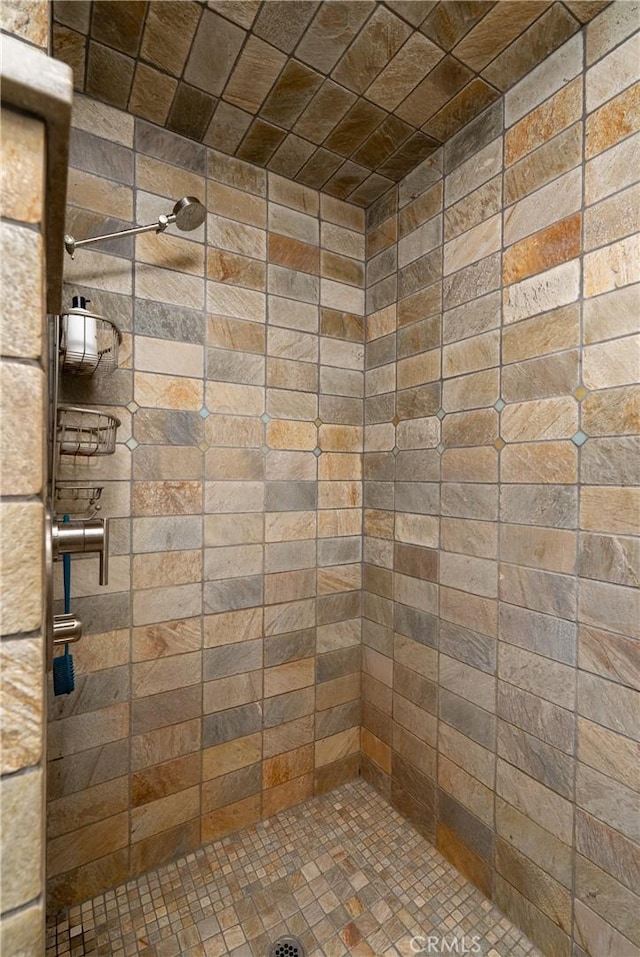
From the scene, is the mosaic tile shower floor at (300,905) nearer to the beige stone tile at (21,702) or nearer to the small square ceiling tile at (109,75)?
the beige stone tile at (21,702)

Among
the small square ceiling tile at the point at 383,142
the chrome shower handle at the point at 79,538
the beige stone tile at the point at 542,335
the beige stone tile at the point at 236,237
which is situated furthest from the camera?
the beige stone tile at the point at 236,237

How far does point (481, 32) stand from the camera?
93 centimetres

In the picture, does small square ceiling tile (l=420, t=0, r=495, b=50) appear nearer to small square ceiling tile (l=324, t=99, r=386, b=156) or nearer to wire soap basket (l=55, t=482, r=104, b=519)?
small square ceiling tile (l=324, t=99, r=386, b=156)

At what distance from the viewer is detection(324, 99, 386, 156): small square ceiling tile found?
1126 millimetres

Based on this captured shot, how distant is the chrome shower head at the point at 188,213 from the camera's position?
1045mm

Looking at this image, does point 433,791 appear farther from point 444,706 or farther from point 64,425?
point 64,425

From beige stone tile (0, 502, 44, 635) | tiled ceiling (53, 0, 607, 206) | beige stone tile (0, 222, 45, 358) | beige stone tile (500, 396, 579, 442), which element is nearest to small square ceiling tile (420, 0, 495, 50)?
tiled ceiling (53, 0, 607, 206)

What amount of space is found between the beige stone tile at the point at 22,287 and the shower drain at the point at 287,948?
1.34 meters

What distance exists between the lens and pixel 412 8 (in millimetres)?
886

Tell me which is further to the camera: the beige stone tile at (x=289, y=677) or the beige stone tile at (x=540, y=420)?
the beige stone tile at (x=289, y=677)

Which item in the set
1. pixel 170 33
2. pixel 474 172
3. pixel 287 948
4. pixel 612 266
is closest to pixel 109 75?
pixel 170 33

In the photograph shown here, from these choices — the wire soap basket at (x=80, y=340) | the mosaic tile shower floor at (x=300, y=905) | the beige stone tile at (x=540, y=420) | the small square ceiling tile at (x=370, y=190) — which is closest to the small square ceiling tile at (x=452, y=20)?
the small square ceiling tile at (x=370, y=190)

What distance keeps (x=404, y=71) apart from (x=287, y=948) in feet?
6.66

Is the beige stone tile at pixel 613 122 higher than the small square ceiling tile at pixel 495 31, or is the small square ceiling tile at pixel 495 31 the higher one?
the small square ceiling tile at pixel 495 31
